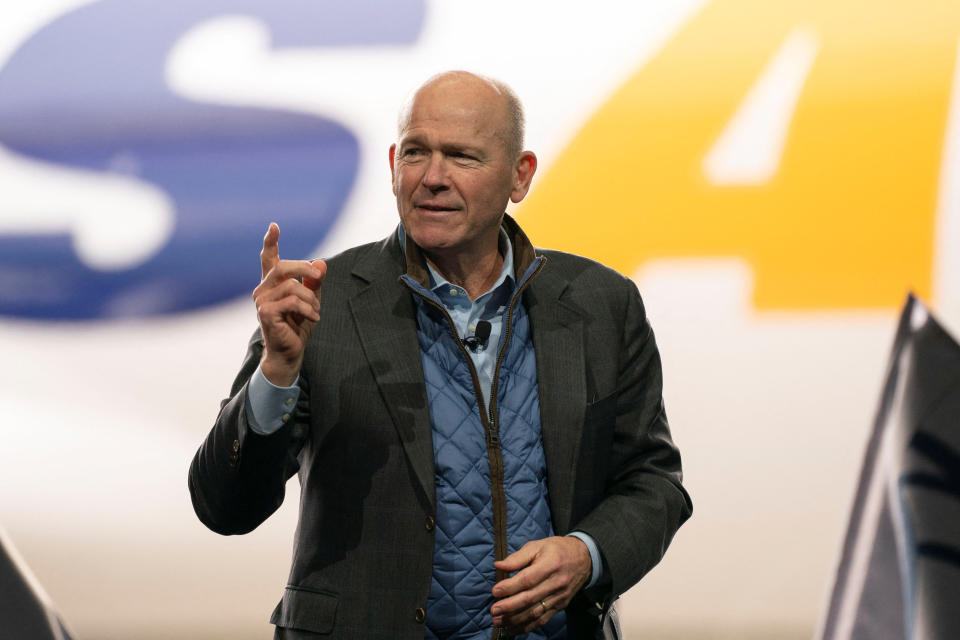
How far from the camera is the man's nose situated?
152 cm

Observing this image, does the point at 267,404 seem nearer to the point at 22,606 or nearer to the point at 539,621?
the point at 539,621

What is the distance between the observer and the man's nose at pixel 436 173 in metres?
1.52

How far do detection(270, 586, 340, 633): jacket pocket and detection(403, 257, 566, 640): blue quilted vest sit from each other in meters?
0.14

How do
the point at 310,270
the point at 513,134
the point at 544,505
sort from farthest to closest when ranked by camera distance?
the point at 513,134, the point at 544,505, the point at 310,270

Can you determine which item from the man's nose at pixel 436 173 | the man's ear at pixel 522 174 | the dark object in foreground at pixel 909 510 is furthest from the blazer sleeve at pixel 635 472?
the dark object in foreground at pixel 909 510

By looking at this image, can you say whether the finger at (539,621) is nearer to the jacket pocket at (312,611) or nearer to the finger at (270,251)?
the jacket pocket at (312,611)

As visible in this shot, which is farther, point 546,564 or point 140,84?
point 140,84

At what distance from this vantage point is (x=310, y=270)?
131cm

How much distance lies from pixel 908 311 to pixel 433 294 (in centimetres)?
193

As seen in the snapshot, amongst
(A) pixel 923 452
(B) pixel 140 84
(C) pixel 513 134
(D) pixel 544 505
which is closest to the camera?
A: (D) pixel 544 505

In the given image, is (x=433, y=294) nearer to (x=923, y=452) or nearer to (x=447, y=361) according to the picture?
(x=447, y=361)

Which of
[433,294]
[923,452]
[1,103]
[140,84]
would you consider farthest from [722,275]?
[1,103]

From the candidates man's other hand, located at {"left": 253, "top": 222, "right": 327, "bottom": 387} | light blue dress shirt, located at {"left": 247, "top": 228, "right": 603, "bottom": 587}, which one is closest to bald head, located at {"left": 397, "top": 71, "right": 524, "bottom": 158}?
light blue dress shirt, located at {"left": 247, "top": 228, "right": 603, "bottom": 587}

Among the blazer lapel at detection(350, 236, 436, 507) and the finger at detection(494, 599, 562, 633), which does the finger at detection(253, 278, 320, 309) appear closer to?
the blazer lapel at detection(350, 236, 436, 507)
